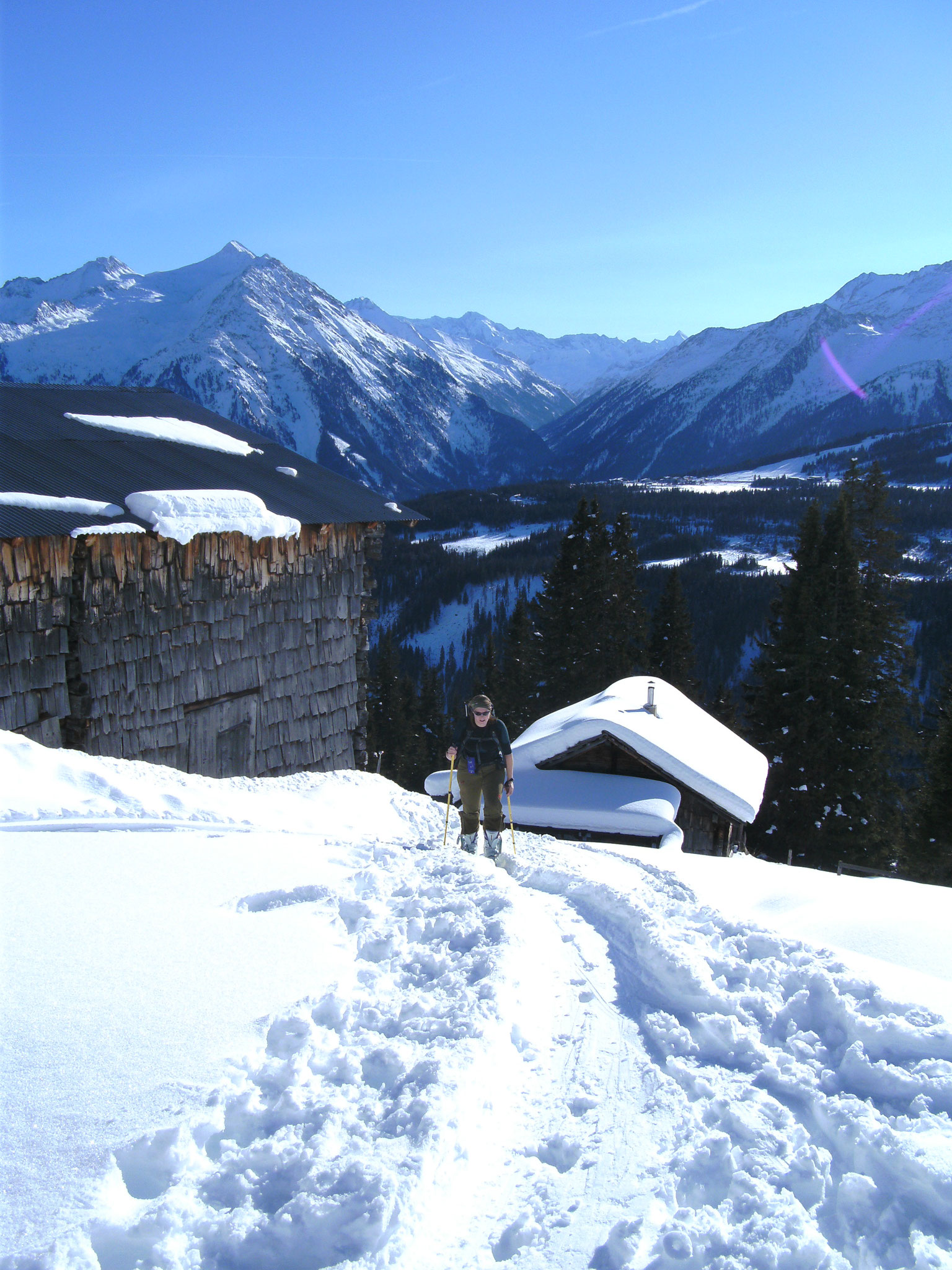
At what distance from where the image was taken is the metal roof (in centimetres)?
918

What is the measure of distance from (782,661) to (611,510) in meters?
157

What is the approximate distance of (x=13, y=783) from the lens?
279 inches

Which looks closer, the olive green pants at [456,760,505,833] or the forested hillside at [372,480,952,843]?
the olive green pants at [456,760,505,833]

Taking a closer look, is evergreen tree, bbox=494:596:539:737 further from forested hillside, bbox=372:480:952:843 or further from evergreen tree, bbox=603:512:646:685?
evergreen tree, bbox=603:512:646:685

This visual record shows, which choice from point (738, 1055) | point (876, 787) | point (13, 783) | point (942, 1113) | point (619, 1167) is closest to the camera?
point (619, 1167)

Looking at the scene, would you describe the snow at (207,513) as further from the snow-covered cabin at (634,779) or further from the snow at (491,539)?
the snow at (491,539)

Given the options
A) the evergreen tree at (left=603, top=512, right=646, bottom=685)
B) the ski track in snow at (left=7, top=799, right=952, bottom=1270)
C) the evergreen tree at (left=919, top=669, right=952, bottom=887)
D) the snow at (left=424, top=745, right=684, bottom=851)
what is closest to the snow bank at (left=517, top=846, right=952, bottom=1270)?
the ski track in snow at (left=7, top=799, right=952, bottom=1270)

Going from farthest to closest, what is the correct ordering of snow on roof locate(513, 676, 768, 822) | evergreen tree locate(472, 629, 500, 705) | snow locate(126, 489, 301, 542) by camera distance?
evergreen tree locate(472, 629, 500, 705), snow on roof locate(513, 676, 768, 822), snow locate(126, 489, 301, 542)

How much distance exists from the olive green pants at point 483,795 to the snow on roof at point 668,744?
740 cm

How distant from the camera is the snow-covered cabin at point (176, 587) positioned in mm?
8906

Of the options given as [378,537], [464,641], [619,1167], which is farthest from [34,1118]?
[464,641]

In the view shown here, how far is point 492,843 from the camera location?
8.29 m

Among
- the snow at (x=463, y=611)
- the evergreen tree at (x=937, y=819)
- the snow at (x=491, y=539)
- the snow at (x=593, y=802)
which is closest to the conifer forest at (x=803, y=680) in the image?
the evergreen tree at (x=937, y=819)

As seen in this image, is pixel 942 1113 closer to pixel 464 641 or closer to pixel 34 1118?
pixel 34 1118
